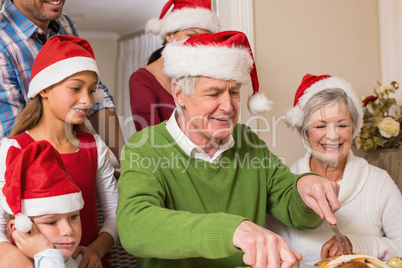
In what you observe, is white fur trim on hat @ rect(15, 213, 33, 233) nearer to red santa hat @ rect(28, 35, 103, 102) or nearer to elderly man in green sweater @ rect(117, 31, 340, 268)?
elderly man in green sweater @ rect(117, 31, 340, 268)

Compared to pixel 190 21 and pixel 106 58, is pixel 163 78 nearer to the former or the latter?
pixel 190 21

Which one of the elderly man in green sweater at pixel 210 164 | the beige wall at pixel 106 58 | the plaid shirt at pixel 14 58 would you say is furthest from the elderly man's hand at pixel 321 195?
the beige wall at pixel 106 58

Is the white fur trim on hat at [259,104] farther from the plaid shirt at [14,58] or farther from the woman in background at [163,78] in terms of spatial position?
the plaid shirt at [14,58]

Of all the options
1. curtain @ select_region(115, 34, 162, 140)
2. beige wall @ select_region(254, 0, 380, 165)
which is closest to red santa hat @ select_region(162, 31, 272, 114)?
beige wall @ select_region(254, 0, 380, 165)

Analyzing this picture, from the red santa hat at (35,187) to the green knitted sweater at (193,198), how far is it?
0.50 ft

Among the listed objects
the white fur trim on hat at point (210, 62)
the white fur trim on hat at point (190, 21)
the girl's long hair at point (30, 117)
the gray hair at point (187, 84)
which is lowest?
the girl's long hair at point (30, 117)

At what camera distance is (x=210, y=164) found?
4.61 feet

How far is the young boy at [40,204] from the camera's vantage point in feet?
3.44

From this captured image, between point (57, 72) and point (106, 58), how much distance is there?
4677 millimetres

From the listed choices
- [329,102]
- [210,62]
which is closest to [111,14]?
[329,102]

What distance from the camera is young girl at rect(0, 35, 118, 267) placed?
1.38 m

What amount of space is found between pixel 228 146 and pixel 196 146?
12 cm

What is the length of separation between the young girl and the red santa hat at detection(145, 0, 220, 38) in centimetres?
64

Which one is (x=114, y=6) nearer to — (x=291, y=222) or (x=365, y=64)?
(x=365, y=64)
